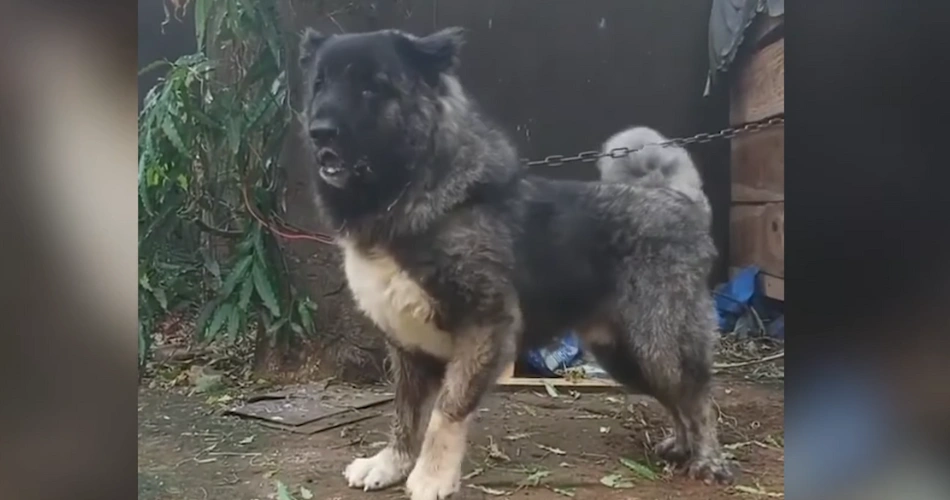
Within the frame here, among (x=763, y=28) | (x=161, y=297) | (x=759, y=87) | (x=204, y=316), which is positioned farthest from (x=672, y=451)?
(x=161, y=297)

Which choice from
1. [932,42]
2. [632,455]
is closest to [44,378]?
[632,455]

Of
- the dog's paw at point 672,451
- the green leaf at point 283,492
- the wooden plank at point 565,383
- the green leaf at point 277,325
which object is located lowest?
the green leaf at point 283,492

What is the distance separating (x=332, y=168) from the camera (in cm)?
160

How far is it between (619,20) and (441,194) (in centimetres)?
50

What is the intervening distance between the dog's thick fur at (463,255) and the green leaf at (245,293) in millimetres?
202

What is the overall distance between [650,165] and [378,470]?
799mm

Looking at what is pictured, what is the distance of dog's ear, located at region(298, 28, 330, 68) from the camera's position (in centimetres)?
162

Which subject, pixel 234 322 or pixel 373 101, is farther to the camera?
pixel 234 322

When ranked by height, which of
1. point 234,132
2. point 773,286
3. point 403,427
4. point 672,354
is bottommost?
point 403,427

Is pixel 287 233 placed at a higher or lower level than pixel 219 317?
higher

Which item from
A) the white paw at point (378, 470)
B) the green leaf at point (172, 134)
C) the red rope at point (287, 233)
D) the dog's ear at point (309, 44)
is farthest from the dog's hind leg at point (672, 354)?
the green leaf at point (172, 134)

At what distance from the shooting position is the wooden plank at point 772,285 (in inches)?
64.7

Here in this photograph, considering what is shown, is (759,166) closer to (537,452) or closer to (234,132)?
(537,452)

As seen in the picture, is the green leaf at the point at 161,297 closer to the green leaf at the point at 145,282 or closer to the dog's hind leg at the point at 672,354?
the green leaf at the point at 145,282
